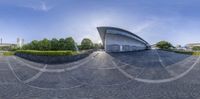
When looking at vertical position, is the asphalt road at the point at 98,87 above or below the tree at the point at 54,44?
below

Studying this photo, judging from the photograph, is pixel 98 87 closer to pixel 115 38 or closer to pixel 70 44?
pixel 70 44

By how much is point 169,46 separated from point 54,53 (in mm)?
51055

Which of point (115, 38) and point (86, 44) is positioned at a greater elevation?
point (115, 38)

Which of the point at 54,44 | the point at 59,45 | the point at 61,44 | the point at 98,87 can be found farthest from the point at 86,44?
the point at 98,87

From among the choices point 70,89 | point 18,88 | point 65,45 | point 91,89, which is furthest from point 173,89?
point 65,45

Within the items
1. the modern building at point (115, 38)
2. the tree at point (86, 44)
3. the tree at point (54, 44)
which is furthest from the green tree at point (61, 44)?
the tree at point (86, 44)

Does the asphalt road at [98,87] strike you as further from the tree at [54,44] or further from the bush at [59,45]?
the tree at [54,44]

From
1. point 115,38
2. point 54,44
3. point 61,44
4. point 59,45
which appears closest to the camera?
point 59,45

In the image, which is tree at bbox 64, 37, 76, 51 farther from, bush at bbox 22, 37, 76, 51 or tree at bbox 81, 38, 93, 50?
tree at bbox 81, 38, 93, 50

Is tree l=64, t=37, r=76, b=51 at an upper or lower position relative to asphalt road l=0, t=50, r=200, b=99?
upper

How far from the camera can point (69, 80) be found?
7289 millimetres

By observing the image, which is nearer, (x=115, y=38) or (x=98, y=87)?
(x=98, y=87)

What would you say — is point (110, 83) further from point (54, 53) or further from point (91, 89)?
point (54, 53)

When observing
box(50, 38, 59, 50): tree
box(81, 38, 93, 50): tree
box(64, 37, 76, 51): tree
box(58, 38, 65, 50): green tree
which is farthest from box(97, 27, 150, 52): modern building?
box(81, 38, 93, 50): tree
